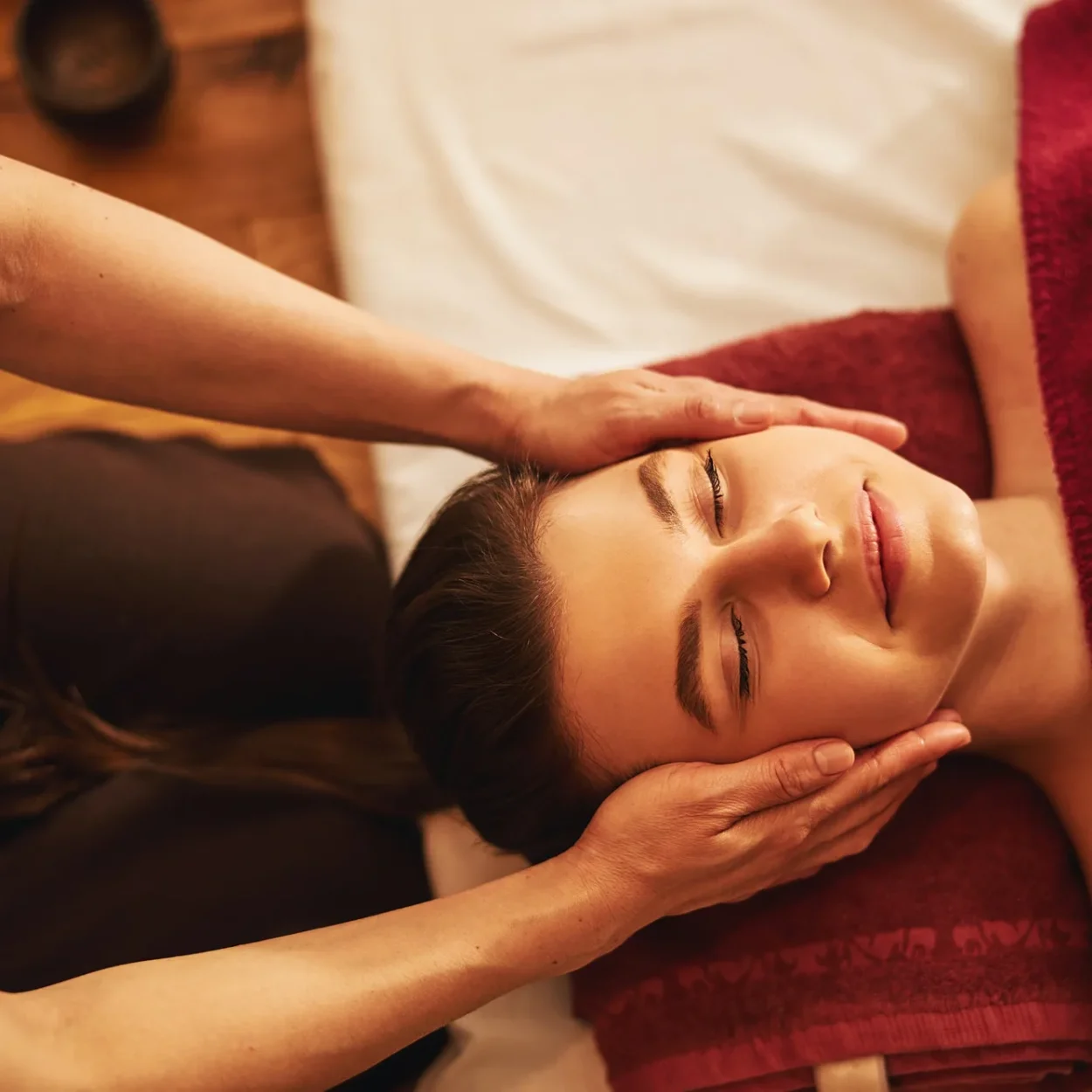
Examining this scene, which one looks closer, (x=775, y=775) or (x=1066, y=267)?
(x=775, y=775)

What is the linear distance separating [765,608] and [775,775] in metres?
0.14

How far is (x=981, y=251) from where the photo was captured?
3.72 feet

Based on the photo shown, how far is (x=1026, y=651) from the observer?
100 centimetres

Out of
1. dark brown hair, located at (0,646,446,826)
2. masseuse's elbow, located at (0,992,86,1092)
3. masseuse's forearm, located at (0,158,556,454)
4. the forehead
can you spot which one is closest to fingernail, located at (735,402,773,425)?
the forehead

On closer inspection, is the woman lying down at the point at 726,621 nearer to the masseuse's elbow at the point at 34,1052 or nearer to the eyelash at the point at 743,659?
the eyelash at the point at 743,659

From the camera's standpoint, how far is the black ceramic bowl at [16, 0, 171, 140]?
5.69 feet

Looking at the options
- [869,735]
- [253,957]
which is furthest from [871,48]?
[253,957]

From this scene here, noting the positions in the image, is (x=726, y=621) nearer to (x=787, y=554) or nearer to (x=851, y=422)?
(x=787, y=554)

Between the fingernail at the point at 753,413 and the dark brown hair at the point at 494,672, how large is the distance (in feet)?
0.64

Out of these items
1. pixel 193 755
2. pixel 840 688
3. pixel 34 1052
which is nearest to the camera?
pixel 34 1052

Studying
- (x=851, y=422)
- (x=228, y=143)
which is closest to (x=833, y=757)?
(x=851, y=422)

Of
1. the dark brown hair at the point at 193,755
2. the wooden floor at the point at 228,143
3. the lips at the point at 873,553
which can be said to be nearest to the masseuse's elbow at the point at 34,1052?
the dark brown hair at the point at 193,755

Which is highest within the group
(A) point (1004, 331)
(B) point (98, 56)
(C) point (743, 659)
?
(B) point (98, 56)

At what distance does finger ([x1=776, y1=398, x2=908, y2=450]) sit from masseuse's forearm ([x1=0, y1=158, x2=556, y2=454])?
286 millimetres
